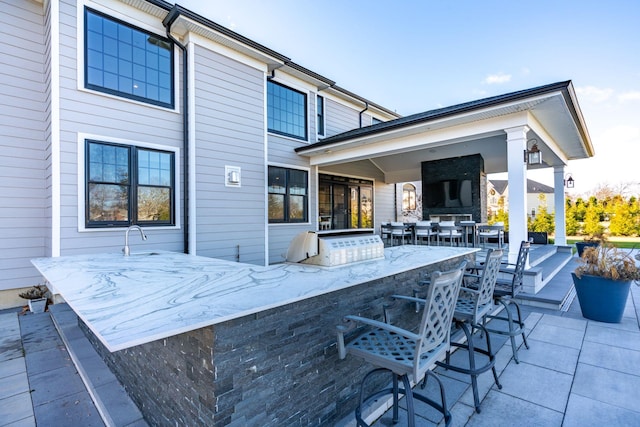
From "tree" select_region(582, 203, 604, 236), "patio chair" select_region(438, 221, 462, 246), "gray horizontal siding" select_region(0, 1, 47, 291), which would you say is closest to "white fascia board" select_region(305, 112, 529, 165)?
"patio chair" select_region(438, 221, 462, 246)

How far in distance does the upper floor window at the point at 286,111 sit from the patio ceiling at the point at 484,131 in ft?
2.28

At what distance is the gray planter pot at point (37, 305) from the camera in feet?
15.0

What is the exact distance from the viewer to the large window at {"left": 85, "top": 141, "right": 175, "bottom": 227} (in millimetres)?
4902

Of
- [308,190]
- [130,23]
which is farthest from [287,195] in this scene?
[130,23]

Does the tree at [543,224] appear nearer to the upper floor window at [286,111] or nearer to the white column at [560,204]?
the white column at [560,204]

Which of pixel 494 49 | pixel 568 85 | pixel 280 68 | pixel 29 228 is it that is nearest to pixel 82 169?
pixel 29 228

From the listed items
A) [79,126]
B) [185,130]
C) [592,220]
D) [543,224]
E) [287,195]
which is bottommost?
[543,224]

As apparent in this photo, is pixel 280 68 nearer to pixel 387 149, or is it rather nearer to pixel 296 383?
pixel 387 149

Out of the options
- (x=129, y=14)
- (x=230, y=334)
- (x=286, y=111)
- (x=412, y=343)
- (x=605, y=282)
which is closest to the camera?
(x=230, y=334)

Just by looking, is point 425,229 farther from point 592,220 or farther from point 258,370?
point 592,220

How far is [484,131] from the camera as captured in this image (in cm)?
534

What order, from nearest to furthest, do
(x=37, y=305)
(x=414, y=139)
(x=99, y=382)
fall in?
(x=99, y=382) → (x=37, y=305) → (x=414, y=139)

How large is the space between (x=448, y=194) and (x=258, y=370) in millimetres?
9893

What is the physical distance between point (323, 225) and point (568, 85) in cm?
671
